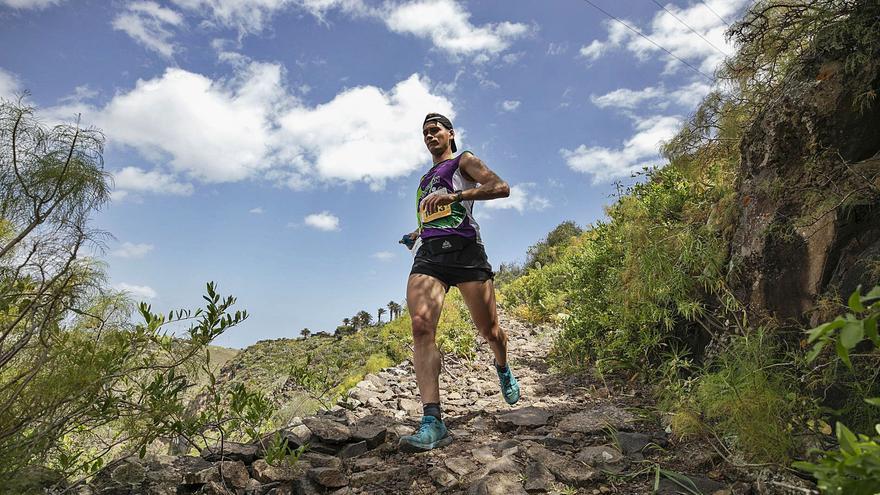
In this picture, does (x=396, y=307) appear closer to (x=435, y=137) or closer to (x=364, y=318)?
(x=364, y=318)

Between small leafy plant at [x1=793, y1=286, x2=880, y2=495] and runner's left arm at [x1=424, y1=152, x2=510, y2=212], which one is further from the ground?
runner's left arm at [x1=424, y1=152, x2=510, y2=212]

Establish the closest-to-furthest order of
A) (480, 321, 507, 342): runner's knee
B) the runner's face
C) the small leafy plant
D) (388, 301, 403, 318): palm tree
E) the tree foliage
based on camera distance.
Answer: the small leafy plant < the tree foliage < (480, 321, 507, 342): runner's knee < the runner's face < (388, 301, 403, 318): palm tree

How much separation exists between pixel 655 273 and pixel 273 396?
5.08m

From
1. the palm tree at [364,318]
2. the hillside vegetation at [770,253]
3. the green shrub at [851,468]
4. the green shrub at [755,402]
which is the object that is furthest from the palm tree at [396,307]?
the green shrub at [851,468]

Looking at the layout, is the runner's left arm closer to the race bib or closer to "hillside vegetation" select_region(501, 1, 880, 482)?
the race bib

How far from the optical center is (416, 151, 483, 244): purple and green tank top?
14.4 ft

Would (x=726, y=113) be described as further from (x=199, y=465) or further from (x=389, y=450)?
(x=199, y=465)

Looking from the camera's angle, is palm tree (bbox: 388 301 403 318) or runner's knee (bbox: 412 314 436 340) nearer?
runner's knee (bbox: 412 314 436 340)

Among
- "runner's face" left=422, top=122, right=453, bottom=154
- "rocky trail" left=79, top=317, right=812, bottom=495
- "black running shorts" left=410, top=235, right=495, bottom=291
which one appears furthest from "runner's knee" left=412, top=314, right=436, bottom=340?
"runner's face" left=422, top=122, right=453, bottom=154

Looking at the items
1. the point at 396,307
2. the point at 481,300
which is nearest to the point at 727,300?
the point at 481,300

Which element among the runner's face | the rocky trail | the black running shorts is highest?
the runner's face

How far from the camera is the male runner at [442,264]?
4117 mm

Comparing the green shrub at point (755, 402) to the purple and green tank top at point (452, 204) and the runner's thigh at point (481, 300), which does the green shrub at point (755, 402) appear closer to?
the runner's thigh at point (481, 300)

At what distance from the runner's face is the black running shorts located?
893 millimetres
